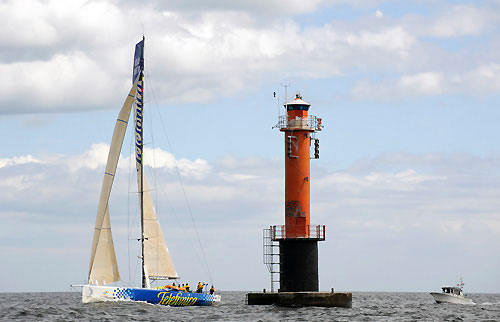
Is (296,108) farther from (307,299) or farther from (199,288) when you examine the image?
(199,288)

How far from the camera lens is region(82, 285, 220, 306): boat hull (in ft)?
170

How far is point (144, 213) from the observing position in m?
55.2

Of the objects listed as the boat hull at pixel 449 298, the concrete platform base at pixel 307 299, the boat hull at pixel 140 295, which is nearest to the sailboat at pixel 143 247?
the boat hull at pixel 140 295

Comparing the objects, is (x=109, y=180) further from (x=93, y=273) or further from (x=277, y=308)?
(x=277, y=308)

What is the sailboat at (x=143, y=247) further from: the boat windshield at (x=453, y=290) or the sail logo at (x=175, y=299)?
the boat windshield at (x=453, y=290)

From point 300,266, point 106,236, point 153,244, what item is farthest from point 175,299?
point 300,266

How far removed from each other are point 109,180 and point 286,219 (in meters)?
10.9

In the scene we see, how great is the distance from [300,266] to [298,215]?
117 inches

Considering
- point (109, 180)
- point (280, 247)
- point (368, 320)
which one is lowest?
point (368, 320)

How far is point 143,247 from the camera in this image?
54969mm

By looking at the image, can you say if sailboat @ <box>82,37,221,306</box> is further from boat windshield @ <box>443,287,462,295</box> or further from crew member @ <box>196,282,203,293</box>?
boat windshield @ <box>443,287,462,295</box>

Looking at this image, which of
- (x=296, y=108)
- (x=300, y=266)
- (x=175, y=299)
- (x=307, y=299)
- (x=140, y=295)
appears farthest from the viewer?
(x=175, y=299)

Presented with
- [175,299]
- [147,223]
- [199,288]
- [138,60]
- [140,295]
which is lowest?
[175,299]

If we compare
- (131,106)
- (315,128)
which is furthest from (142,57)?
(315,128)
